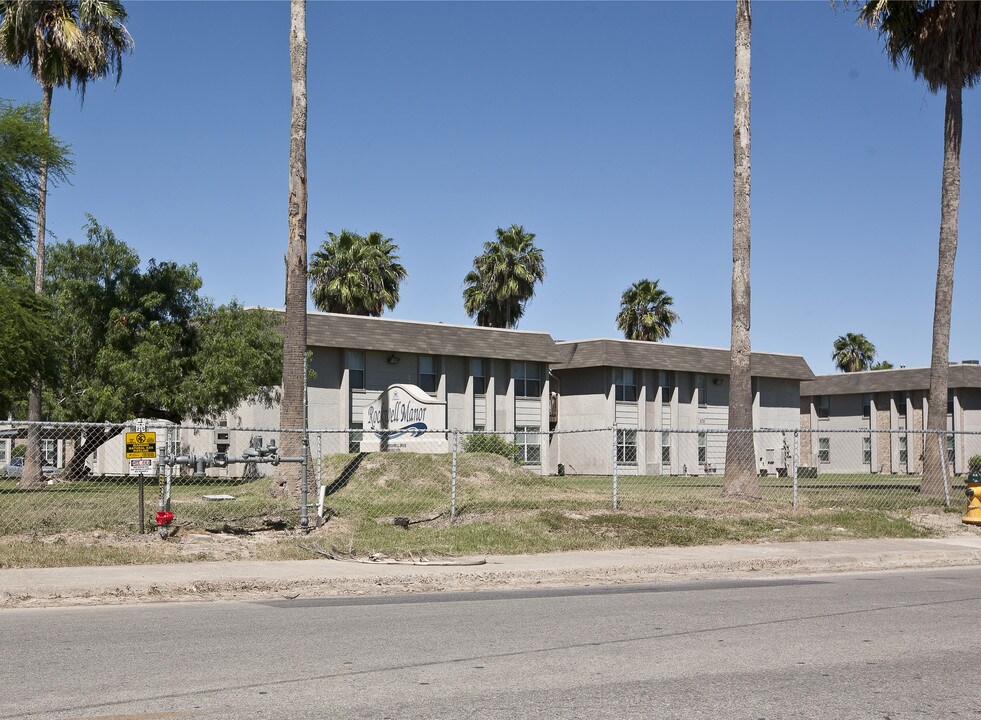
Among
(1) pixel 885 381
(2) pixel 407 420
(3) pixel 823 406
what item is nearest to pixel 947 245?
(2) pixel 407 420

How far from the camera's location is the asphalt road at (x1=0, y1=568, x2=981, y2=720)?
6352mm

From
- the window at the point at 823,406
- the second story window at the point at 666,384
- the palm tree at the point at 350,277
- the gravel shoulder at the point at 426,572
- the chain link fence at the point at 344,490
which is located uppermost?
the palm tree at the point at 350,277

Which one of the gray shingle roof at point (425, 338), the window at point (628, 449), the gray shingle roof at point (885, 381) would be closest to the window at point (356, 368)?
the gray shingle roof at point (425, 338)

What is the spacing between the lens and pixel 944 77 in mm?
26594

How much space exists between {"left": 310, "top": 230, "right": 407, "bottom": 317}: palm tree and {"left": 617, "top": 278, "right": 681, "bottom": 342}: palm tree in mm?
16974

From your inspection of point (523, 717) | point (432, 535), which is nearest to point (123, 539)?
point (432, 535)

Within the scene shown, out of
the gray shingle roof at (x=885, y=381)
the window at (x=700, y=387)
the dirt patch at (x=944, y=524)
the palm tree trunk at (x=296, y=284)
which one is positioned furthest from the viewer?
the gray shingle roof at (x=885, y=381)

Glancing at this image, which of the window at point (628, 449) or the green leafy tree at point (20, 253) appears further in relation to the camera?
the window at point (628, 449)

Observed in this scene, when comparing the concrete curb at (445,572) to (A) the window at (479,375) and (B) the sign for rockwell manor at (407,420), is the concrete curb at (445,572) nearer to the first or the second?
(B) the sign for rockwell manor at (407,420)

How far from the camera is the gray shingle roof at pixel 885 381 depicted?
184 feet

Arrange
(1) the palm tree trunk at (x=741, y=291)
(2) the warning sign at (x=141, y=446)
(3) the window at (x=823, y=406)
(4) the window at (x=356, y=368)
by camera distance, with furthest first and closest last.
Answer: (3) the window at (x=823, y=406), (4) the window at (x=356, y=368), (1) the palm tree trunk at (x=741, y=291), (2) the warning sign at (x=141, y=446)

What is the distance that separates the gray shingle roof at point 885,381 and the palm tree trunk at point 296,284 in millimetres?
43921

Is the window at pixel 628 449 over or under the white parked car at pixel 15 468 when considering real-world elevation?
over

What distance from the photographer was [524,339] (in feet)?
161
